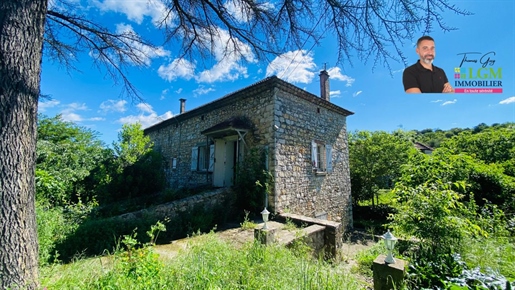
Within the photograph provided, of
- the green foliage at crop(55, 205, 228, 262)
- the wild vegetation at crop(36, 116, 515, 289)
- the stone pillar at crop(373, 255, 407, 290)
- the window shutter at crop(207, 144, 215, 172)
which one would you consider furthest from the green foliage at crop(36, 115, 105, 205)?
the stone pillar at crop(373, 255, 407, 290)

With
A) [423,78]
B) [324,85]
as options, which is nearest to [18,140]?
[423,78]

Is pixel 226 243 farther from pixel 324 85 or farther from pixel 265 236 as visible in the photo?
pixel 324 85

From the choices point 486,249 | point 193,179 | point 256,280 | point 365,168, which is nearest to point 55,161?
point 193,179

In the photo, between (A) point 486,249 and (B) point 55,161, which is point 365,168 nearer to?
(A) point 486,249

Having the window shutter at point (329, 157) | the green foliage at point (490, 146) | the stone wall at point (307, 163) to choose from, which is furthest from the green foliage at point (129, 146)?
the green foliage at point (490, 146)

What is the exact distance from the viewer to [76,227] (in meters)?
4.33

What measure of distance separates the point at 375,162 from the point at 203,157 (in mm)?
11073

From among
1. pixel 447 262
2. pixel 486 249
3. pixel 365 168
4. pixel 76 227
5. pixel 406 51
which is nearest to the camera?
pixel 406 51

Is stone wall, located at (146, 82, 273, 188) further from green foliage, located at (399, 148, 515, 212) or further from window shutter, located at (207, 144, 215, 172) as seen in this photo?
green foliage, located at (399, 148, 515, 212)

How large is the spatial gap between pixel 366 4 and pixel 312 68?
89 cm

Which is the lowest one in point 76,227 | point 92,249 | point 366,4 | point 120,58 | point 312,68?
point 92,249

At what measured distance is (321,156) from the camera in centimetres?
935

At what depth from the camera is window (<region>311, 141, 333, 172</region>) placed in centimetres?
866

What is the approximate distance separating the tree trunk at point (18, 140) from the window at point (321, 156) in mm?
7832
